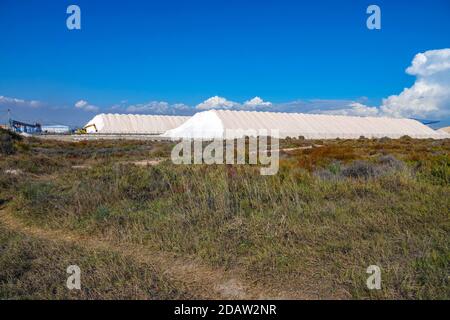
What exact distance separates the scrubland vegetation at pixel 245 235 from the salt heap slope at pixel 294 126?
34.5 metres

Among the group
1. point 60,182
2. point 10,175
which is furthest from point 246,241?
point 10,175

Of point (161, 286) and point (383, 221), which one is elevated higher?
point (383, 221)

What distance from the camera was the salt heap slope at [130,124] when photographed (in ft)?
205

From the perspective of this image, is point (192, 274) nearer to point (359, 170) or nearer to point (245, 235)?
point (245, 235)

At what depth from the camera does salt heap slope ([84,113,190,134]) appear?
62.6 metres

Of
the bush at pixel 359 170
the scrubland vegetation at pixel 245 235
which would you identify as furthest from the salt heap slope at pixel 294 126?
the scrubland vegetation at pixel 245 235

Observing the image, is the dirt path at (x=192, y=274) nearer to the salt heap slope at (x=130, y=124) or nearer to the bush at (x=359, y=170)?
the bush at (x=359, y=170)

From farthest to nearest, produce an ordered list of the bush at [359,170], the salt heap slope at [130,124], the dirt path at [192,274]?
the salt heap slope at [130,124], the bush at [359,170], the dirt path at [192,274]

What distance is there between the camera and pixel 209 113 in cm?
4994

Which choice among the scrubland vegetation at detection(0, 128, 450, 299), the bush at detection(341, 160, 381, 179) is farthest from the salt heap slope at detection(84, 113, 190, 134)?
the scrubland vegetation at detection(0, 128, 450, 299)

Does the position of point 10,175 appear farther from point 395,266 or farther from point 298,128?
point 298,128

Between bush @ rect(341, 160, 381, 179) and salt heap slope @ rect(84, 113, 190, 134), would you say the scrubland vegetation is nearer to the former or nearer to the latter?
bush @ rect(341, 160, 381, 179)

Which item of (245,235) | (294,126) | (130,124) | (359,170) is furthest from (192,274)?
(130,124)
